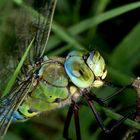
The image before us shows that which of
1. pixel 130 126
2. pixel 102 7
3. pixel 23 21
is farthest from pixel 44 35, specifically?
pixel 130 126

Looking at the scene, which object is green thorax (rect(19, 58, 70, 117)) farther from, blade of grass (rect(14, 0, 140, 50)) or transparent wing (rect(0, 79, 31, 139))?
blade of grass (rect(14, 0, 140, 50))

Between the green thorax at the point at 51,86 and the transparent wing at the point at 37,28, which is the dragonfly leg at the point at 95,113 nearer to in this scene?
the green thorax at the point at 51,86

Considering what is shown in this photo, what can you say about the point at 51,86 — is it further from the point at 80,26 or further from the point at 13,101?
the point at 80,26

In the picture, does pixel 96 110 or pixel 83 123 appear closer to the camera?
pixel 96 110

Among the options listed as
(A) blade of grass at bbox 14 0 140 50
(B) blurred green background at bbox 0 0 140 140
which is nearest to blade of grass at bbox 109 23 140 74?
(B) blurred green background at bbox 0 0 140 140

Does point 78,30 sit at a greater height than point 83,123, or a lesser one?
greater

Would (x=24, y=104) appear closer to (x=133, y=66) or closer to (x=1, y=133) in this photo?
(x=1, y=133)

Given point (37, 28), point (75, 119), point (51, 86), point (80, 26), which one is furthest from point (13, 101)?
point (80, 26)

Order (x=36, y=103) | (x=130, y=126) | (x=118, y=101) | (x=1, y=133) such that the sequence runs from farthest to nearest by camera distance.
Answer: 1. (x=118, y=101)
2. (x=36, y=103)
3. (x=1, y=133)
4. (x=130, y=126)
